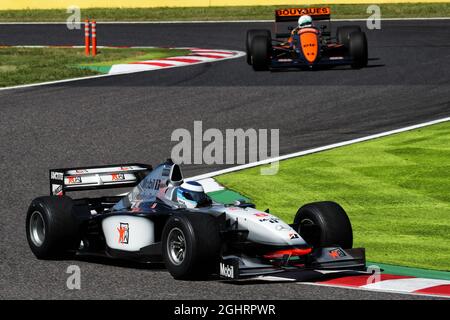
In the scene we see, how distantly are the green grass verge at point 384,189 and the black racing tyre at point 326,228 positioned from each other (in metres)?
0.70

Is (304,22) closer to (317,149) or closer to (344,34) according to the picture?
(344,34)

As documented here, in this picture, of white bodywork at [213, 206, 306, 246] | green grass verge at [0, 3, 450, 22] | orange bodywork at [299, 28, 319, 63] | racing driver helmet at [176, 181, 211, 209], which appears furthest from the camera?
green grass verge at [0, 3, 450, 22]

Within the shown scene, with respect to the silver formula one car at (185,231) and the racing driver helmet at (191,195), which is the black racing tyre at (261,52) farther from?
the racing driver helmet at (191,195)

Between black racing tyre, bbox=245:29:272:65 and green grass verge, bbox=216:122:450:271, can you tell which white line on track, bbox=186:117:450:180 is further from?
black racing tyre, bbox=245:29:272:65

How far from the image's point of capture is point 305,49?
23.5 metres

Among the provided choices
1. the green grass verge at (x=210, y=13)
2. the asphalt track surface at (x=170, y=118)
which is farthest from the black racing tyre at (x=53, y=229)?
the green grass verge at (x=210, y=13)

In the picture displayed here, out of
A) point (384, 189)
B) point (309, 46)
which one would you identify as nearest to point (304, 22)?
point (309, 46)

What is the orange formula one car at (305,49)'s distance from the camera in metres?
23.5

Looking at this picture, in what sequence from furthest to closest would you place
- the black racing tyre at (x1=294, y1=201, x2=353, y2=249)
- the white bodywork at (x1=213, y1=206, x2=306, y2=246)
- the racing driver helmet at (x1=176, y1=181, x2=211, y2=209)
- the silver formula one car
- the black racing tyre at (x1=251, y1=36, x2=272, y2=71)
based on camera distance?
the black racing tyre at (x1=251, y1=36, x2=272, y2=71) < the racing driver helmet at (x1=176, y1=181, x2=211, y2=209) < the black racing tyre at (x1=294, y1=201, x2=353, y2=249) < the white bodywork at (x1=213, y1=206, x2=306, y2=246) < the silver formula one car

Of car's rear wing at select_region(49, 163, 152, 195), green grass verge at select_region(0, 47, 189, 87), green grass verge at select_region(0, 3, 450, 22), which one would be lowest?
car's rear wing at select_region(49, 163, 152, 195)

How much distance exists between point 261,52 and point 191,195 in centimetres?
1384

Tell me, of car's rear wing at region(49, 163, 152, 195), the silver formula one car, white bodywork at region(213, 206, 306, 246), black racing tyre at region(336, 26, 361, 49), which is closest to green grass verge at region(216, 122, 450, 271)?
the silver formula one car

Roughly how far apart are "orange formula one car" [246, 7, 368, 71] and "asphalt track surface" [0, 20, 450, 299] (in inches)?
10.3

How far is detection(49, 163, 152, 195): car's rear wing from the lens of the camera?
37.1 ft
